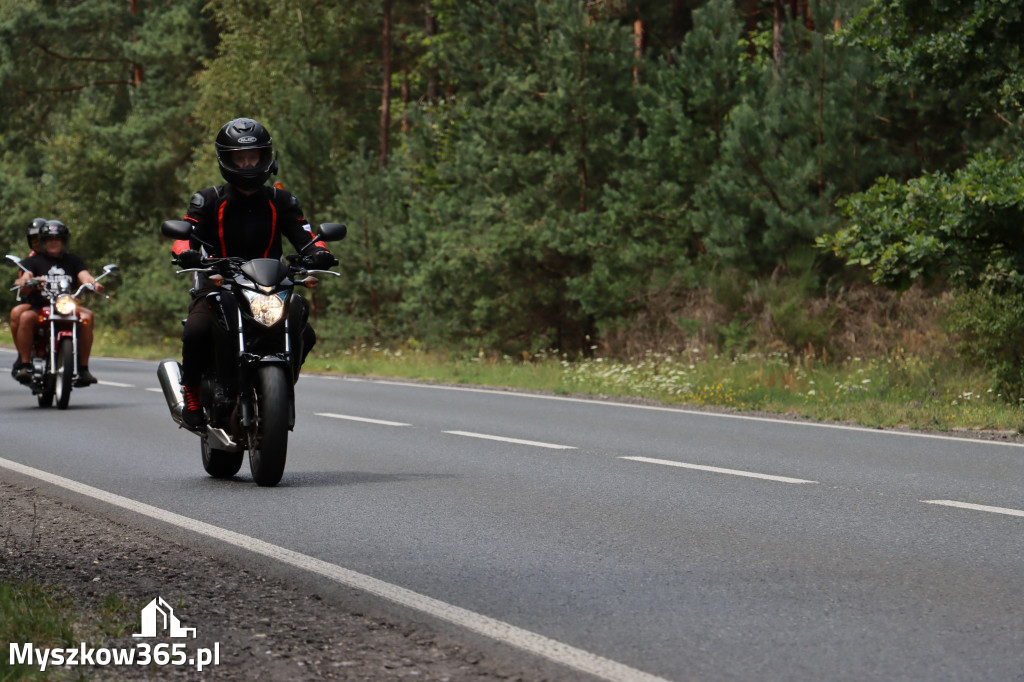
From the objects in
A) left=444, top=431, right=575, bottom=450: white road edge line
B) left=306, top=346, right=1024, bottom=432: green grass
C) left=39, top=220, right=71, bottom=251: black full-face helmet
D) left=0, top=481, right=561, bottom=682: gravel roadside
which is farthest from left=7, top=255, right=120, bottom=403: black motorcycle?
left=0, top=481, right=561, bottom=682: gravel roadside

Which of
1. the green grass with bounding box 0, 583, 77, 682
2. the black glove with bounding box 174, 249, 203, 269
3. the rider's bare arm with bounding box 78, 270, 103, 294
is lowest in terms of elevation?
the green grass with bounding box 0, 583, 77, 682

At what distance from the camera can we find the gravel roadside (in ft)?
15.8

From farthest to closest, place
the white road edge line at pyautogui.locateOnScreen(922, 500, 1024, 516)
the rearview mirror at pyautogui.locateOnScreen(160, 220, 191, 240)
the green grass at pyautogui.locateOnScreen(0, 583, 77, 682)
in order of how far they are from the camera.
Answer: the rearview mirror at pyautogui.locateOnScreen(160, 220, 191, 240) → the white road edge line at pyautogui.locateOnScreen(922, 500, 1024, 516) → the green grass at pyautogui.locateOnScreen(0, 583, 77, 682)

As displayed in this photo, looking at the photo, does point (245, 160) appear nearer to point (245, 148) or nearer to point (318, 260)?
point (245, 148)

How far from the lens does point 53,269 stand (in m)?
16.0

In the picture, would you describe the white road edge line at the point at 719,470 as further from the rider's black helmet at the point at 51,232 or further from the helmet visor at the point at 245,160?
the rider's black helmet at the point at 51,232

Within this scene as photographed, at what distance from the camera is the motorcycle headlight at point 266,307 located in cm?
875

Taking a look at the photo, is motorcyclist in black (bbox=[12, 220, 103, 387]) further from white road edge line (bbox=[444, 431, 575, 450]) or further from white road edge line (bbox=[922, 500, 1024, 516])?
white road edge line (bbox=[922, 500, 1024, 516])

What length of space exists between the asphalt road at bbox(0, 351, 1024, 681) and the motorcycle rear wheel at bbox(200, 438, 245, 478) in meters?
0.12

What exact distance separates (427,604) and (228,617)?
79 centimetres

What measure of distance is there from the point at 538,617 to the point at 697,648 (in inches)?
29.4

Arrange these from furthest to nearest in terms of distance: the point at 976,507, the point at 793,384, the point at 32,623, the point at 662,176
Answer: the point at 662,176 → the point at 793,384 → the point at 976,507 → the point at 32,623

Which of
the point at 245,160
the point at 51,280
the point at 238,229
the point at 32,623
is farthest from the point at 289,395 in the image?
the point at 51,280

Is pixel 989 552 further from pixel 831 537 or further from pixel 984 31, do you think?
pixel 984 31
